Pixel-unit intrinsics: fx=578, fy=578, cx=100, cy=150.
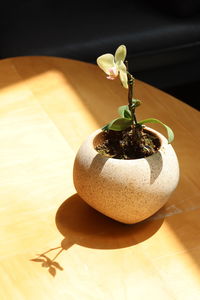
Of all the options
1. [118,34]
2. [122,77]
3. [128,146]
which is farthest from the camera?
[118,34]

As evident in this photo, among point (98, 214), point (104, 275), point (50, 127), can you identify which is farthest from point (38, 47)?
point (104, 275)

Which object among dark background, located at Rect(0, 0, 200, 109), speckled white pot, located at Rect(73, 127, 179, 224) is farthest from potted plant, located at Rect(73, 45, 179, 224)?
dark background, located at Rect(0, 0, 200, 109)

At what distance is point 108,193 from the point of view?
43.0 inches

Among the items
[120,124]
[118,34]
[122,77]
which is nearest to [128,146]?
[120,124]

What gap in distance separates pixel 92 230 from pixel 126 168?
171mm

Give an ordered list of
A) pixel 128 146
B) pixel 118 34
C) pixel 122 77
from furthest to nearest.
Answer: pixel 118 34 < pixel 128 146 < pixel 122 77

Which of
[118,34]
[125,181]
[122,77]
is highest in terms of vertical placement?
[122,77]

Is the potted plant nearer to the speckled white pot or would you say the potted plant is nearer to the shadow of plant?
the speckled white pot

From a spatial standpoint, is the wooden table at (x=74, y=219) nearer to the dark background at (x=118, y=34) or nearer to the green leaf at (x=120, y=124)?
the green leaf at (x=120, y=124)

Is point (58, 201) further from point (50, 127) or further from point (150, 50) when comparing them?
point (150, 50)

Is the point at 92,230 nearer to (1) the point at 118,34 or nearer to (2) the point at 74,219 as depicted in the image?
(2) the point at 74,219

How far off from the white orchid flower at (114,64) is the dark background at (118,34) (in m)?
1.33

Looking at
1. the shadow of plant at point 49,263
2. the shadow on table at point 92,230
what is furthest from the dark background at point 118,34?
the shadow of plant at point 49,263

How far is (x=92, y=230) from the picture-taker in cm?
117
